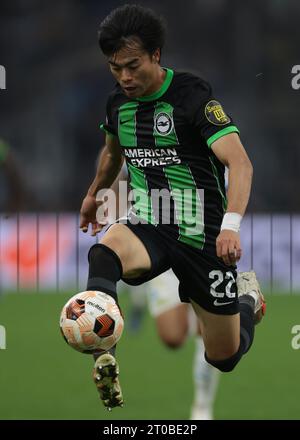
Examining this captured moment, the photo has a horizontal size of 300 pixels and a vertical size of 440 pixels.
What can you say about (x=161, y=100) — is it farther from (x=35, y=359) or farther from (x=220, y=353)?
(x=35, y=359)

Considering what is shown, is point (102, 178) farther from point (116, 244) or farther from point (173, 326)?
point (173, 326)

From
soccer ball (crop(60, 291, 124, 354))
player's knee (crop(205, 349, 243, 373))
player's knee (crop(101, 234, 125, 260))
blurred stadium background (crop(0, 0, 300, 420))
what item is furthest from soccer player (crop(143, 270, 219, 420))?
blurred stadium background (crop(0, 0, 300, 420))

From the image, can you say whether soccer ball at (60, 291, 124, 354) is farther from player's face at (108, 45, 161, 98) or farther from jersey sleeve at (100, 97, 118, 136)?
jersey sleeve at (100, 97, 118, 136)

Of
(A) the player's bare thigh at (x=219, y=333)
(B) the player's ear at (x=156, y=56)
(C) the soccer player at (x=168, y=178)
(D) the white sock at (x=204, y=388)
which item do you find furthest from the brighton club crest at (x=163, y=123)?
(D) the white sock at (x=204, y=388)

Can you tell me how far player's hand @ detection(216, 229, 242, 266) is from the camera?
532 centimetres

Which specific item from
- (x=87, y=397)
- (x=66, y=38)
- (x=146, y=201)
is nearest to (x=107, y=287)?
(x=146, y=201)

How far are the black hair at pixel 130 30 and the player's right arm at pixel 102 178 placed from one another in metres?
0.85

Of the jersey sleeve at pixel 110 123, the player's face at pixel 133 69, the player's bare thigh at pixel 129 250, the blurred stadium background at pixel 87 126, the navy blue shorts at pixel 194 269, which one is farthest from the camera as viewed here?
the blurred stadium background at pixel 87 126

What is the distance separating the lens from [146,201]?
20.1 feet

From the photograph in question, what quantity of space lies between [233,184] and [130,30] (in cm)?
91

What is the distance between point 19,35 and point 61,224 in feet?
15.5

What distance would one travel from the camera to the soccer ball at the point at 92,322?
5320 mm

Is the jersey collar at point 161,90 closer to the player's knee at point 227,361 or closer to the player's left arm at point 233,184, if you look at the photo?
the player's left arm at point 233,184

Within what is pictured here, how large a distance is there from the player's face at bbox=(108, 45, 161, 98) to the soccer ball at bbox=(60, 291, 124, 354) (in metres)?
1.06
